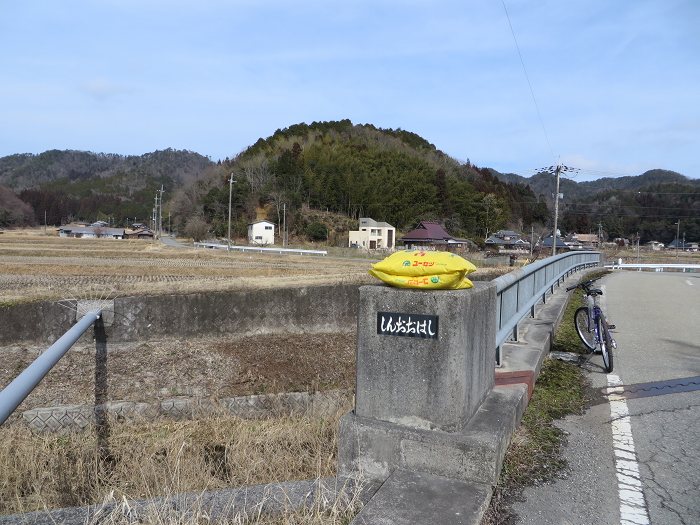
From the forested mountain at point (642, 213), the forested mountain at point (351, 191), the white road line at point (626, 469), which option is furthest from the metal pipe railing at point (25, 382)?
the forested mountain at point (642, 213)

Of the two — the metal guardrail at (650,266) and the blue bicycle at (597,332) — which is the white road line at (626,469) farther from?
the metal guardrail at (650,266)

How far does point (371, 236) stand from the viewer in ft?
266

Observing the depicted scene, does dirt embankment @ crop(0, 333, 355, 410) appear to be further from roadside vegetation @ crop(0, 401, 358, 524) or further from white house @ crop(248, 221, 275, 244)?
white house @ crop(248, 221, 275, 244)

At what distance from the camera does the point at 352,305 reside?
13031mm

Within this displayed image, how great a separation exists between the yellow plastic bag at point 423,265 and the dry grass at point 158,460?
179 cm

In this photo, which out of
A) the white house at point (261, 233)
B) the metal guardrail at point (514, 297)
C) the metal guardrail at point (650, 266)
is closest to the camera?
the metal guardrail at point (514, 297)

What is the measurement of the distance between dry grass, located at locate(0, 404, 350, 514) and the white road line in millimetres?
2026

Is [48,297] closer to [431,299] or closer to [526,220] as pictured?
[431,299]

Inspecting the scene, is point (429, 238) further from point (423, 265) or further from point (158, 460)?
point (423, 265)

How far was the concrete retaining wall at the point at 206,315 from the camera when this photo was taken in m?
10.7

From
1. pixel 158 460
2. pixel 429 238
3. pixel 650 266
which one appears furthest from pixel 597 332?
pixel 429 238

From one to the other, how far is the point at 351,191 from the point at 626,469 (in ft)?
324

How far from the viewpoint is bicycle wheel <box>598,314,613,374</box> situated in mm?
5996

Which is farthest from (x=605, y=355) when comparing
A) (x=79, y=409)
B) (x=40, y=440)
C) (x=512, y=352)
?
(x=79, y=409)
